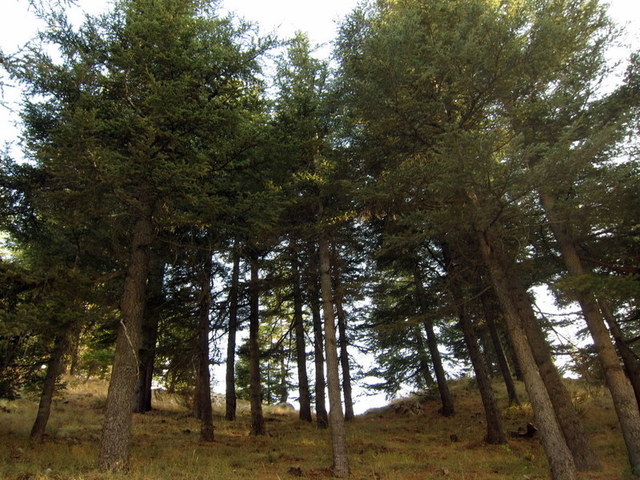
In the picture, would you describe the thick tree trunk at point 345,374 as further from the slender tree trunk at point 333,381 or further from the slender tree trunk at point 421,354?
the slender tree trunk at point 333,381

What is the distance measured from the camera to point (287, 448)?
13586mm

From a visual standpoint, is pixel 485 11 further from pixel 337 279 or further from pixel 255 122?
pixel 337 279

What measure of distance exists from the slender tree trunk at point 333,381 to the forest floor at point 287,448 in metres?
0.46

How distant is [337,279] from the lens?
16266 mm

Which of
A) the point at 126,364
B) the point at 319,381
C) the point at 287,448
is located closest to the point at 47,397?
the point at 126,364

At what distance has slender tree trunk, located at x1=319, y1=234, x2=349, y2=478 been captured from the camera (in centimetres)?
1045

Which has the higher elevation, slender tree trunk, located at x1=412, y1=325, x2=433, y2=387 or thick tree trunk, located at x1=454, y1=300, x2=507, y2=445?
slender tree trunk, located at x1=412, y1=325, x2=433, y2=387

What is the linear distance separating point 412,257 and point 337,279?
3083mm

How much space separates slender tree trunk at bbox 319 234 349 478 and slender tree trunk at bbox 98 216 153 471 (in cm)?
498

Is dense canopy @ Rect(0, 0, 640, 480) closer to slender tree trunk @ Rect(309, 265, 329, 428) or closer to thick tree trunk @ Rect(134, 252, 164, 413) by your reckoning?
thick tree trunk @ Rect(134, 252, 164, 413)

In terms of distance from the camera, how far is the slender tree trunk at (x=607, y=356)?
9914 mm

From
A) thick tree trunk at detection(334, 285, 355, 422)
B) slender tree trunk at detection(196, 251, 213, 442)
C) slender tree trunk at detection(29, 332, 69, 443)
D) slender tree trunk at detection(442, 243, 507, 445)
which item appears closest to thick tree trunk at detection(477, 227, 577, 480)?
slender tree trunk at detection(442, 243, 507, 445)

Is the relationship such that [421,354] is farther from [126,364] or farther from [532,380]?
[126,364]

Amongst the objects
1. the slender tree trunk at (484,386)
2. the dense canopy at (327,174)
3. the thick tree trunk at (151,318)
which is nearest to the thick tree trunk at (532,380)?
the dense canopy at (327,174)
